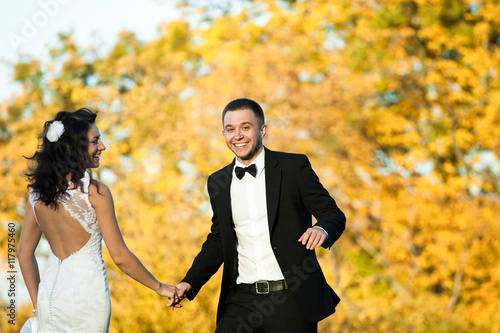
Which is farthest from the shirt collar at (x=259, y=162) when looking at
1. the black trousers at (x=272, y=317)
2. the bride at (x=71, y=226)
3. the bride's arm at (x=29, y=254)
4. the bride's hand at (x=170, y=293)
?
the bride's arm at (x=29, y=254)

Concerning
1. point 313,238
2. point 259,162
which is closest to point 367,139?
point 259,162

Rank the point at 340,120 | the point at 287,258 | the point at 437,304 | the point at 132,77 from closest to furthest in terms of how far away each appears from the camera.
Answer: the point at 287,258, the point at 437,304, the point at 340,120, the point at 132,77

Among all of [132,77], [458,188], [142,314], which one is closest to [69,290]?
[142,314]

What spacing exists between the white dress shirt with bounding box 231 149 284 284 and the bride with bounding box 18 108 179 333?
802 mm

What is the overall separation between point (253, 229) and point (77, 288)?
1.11m

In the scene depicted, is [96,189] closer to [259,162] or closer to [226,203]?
[226,203]

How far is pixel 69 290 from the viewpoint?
10.7 feet

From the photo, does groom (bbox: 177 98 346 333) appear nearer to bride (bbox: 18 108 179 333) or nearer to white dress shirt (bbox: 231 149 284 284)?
white dress shirt (bbox: 231 149 284 284)

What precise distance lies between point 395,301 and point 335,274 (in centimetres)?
148

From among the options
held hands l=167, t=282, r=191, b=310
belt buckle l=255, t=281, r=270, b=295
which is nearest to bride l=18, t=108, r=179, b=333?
held hands l=167, t=282, r=191, b=310

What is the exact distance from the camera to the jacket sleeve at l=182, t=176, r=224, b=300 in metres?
3.98

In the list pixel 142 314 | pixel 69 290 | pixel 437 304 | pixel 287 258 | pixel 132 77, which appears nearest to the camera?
pixel 69 290

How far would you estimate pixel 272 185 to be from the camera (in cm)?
378

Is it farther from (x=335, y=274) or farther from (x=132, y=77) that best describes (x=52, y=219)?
(x=132, y=77)
